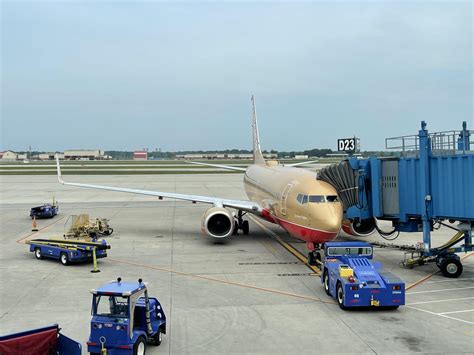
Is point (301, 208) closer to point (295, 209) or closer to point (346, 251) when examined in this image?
point (295, 209)

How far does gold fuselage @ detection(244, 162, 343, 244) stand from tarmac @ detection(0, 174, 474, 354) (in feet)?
5.53

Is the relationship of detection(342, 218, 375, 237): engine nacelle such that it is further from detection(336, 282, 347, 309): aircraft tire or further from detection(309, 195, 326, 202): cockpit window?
detection(336, 282, 347, 309): aircraft tire

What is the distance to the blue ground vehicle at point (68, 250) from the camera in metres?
22.1

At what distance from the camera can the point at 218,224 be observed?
27.5m

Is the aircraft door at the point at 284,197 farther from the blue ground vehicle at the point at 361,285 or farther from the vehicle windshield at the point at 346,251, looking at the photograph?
the blue ground vehicle at the point at 361,285

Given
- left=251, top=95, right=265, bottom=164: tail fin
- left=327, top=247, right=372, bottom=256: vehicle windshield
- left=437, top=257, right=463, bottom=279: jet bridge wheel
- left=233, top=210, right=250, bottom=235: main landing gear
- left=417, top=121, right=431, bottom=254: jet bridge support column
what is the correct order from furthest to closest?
left=251, top=95, right=265, bottom=164: tail fin → left=233, top=210, right=250, bottom=235: main landing gear → left=417, top=121, right=431, bottom=254: jet bridge support column → left=437, top=257, right=463, bottom=279: jet bridge wheel → left=327, top=247, right=372, bottom=256: vehicle windshield

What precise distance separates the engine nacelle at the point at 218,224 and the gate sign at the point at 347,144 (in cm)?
773

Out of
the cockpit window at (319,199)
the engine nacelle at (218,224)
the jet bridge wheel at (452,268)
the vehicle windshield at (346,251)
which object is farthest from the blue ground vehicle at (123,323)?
the engine nacelle at (218,224)

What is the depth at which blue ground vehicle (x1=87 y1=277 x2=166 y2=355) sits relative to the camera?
11297 mm

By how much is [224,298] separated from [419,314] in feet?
21.0

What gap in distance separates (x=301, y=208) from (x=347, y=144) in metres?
3.91

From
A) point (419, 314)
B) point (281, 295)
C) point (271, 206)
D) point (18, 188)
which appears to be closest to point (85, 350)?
point (281, 295)

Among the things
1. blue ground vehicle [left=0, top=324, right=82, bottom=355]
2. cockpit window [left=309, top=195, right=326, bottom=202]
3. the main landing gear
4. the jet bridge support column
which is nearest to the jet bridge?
the jet bridge support column

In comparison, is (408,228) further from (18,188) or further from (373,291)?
(18,188)
